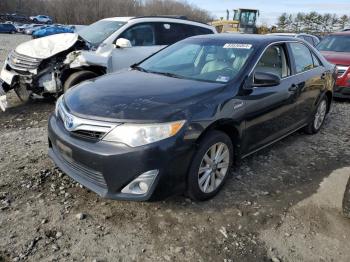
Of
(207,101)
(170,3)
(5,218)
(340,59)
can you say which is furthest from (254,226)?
(170,3)

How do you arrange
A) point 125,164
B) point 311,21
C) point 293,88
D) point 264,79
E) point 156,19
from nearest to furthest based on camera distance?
1. point 125,164
2. point 264,79
3. point 293,88
4. point 156,19
5. point 311,21

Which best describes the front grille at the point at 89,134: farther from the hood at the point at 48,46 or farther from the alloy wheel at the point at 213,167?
the hood at the point at 48,46

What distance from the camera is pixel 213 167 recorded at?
Result: 3.37 meters

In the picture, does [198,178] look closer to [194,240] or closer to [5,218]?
[194,240]

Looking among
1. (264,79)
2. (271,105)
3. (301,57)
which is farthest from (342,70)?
Answer: (264,79)

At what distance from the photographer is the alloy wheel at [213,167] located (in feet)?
10.7

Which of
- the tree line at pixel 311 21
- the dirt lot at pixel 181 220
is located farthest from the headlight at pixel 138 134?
the tree line at pixel 311 21

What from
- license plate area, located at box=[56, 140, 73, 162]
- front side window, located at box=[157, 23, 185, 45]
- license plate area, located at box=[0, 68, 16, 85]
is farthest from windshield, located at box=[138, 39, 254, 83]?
license plate area, located at box=[0, 68, 16, 85]

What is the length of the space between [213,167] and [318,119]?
313 cm

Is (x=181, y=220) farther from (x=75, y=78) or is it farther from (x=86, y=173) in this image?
(x=75, y=78)

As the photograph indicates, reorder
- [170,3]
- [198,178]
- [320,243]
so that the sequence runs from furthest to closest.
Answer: [170,3]
[198,178]
[320,243]

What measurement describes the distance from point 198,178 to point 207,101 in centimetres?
72

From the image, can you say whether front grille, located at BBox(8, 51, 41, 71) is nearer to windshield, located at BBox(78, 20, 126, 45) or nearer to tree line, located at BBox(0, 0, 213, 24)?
windshield, located at BBox(78, 20, 126, 45)

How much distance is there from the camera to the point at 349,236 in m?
3.07
